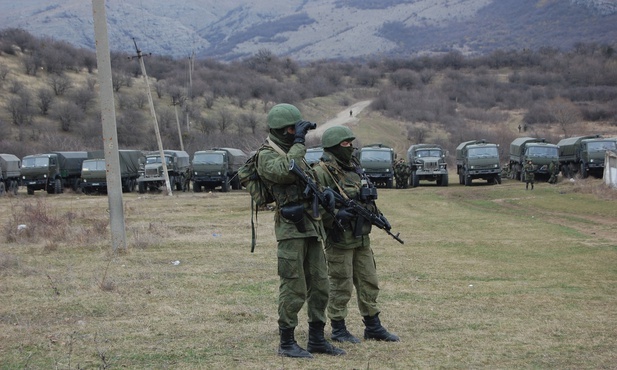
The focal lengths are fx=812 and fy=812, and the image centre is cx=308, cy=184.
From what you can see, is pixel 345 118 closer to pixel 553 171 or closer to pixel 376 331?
pixel 553 171

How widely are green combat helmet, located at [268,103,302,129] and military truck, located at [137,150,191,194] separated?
30.6 m

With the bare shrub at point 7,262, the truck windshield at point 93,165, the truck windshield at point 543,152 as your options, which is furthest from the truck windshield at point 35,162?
the bare shrub at point 7,262

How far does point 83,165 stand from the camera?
3612 centimetres

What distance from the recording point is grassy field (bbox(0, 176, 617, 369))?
6543 millimetres

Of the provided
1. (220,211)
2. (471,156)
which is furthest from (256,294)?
(471,156)

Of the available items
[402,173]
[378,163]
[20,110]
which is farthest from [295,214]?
[20,110]

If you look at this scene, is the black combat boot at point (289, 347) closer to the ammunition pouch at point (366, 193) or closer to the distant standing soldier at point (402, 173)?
the ammunition pouch at point (366, 193)

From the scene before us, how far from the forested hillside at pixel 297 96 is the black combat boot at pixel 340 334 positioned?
49507mm

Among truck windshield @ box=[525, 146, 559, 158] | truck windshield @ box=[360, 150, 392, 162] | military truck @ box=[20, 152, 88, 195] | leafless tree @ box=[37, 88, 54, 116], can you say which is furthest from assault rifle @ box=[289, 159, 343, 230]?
leafless tree @ box=[37, 88, 54, 116]

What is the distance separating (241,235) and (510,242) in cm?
532

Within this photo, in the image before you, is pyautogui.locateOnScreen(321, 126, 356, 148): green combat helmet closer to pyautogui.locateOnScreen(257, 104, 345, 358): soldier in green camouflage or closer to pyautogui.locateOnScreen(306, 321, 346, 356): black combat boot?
pyautogui.locateOnScreen(257, 104, 345, 358): soldier in green camouflage

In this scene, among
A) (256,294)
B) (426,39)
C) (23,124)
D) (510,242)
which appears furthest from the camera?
(426,39)

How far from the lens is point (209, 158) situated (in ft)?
120

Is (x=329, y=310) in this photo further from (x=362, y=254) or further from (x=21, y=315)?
(x=21, y=315)
